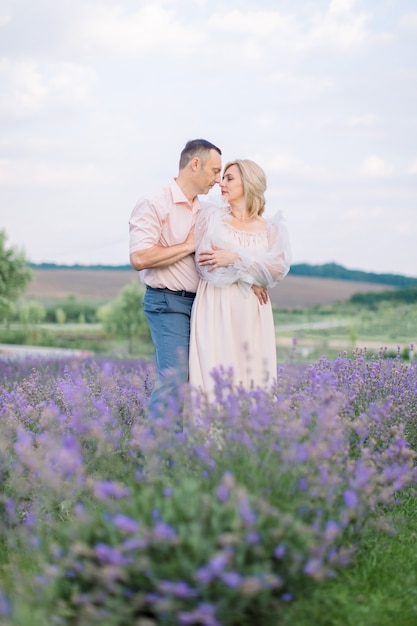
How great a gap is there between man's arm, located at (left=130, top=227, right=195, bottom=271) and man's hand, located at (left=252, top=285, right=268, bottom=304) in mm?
443

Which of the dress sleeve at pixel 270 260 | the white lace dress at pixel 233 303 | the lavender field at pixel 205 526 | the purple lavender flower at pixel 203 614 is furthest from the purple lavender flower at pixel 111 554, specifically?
the dress sleeve at pixel 270 260

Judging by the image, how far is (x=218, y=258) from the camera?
14.4 ft

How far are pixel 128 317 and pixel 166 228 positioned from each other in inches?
541

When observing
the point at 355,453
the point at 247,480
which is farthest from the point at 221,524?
the point at 355,453

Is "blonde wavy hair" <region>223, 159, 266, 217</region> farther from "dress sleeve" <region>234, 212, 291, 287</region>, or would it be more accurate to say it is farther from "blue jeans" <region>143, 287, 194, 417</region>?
"blue jeans" <region>143, 287, 194, 417</region>

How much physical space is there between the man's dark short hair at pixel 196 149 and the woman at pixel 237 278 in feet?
0.63

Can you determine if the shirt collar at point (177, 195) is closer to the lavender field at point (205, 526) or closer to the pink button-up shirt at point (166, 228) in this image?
the pink button-up shirt at point (166, 228)

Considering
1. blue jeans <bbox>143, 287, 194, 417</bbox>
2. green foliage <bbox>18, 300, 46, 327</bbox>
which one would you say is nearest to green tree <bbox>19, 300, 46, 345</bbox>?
green foliage <bbox>18, 300, 46, 327</bbox>

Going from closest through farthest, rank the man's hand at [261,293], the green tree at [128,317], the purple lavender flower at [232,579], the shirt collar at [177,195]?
1. the purple lavender flower at [232,579]
2. the man's hand at [261,293]
3. the shirt collar at [177,195]
4. the green tree at [128,317]

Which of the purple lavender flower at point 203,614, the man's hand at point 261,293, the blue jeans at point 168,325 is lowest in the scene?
the purple lavender flower at point 203,614

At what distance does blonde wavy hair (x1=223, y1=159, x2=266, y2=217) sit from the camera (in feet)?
14.7

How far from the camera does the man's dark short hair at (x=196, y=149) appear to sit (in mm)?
4688

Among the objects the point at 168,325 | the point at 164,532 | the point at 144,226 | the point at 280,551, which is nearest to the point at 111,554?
the point at 164,532

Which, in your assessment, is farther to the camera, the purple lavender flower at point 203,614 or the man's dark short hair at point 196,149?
the man's dark short hair at point 196,149
